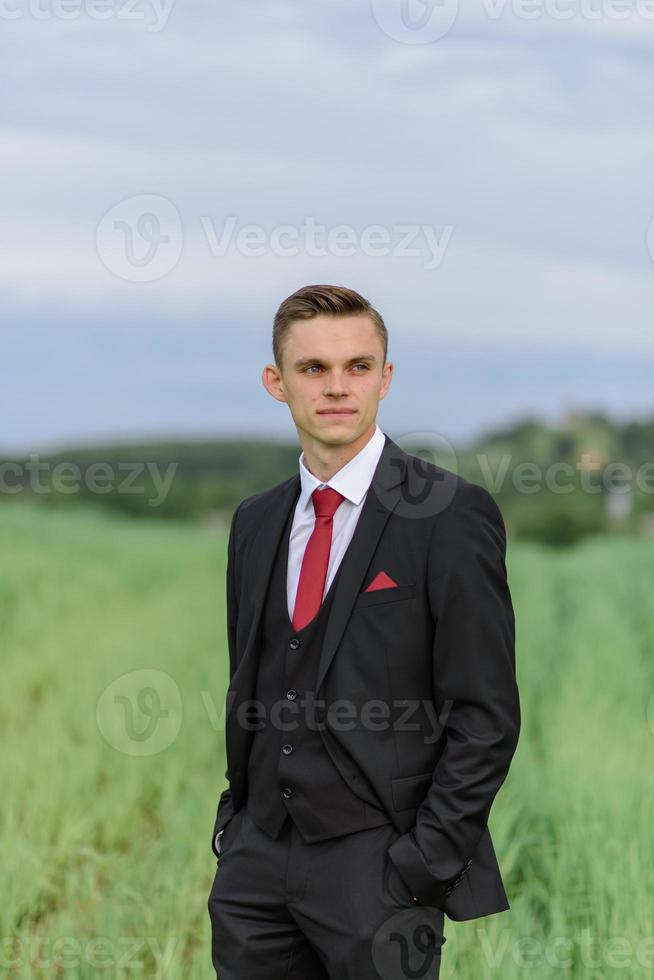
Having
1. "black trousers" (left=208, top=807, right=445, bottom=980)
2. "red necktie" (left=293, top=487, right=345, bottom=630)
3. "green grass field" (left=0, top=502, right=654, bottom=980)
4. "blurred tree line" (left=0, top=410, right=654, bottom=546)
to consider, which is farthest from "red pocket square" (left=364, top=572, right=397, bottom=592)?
"blurred tree line" (left=0, top=410, right=654, bottom=546)

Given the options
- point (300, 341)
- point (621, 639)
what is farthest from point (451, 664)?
point (621, 639)

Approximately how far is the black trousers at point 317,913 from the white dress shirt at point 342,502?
490mm

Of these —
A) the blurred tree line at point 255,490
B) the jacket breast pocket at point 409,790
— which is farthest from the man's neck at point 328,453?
the blurred tree line at point 255,490

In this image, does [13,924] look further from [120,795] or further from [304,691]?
[304,691]

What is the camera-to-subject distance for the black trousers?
2172 millimetres

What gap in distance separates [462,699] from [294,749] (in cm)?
37

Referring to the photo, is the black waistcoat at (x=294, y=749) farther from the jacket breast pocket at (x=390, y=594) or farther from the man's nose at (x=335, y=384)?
the man's nose at (x=335, y=384)

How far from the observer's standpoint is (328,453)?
2.30 metres

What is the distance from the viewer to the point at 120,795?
17.1 feet

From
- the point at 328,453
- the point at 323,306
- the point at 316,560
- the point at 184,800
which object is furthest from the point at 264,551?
the point at 184,800

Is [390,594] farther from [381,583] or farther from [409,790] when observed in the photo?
[409,790]

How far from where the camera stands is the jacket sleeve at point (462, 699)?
83.9 inches

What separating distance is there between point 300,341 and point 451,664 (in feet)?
2.37

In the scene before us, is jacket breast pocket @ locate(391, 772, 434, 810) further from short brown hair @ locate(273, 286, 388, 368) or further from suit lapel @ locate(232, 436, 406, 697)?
short brown hair @ locate(273, 286, 388, 368)
